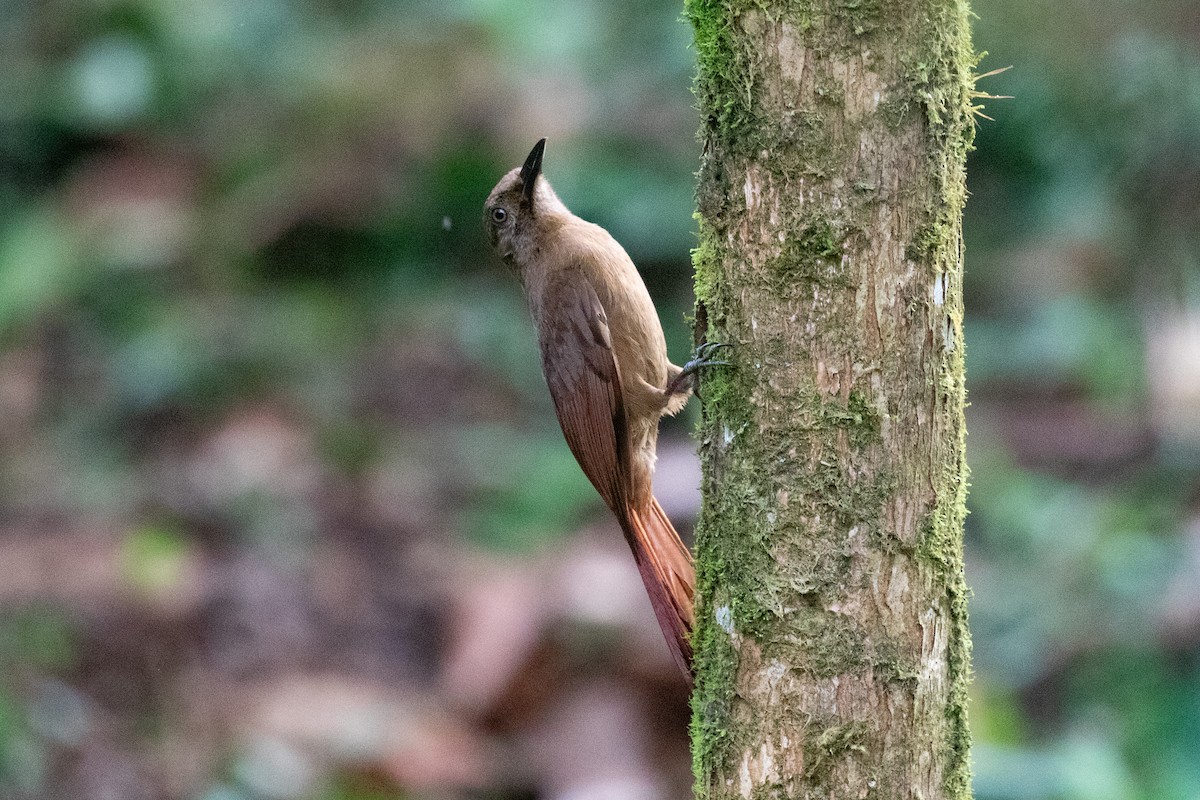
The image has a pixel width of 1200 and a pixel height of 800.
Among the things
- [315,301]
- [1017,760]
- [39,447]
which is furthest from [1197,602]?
[39,447]

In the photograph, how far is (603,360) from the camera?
3.43m

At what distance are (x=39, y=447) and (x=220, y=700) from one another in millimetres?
2887

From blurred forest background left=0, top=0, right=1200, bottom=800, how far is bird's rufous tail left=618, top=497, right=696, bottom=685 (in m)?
1.68

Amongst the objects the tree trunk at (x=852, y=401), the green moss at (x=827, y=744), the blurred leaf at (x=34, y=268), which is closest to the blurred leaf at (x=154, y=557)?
the blurred leaf at (x=34, y=268)

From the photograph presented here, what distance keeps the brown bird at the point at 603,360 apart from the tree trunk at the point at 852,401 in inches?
29.1

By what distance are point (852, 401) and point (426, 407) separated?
19.4ft

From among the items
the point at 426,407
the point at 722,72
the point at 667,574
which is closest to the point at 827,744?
the point at 667,574

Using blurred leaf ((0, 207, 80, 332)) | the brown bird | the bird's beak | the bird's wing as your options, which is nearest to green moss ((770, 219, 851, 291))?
the brown bird

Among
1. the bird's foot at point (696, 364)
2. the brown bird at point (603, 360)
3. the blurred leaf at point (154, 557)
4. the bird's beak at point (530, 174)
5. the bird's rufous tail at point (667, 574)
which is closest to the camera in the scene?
the bird's foot at point (696, 364)

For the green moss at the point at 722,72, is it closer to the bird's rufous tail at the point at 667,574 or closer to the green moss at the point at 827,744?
the bird's rufous tail at the point at 667,574

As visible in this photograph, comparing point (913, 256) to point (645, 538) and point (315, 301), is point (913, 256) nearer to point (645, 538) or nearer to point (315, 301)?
point (645, 538)

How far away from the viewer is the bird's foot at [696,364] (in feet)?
7.67

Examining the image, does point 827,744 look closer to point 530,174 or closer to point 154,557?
point 530,174

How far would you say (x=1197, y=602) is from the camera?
5000 mm
